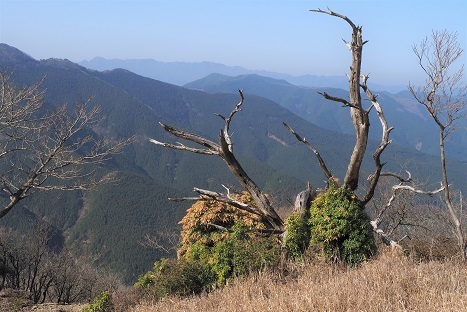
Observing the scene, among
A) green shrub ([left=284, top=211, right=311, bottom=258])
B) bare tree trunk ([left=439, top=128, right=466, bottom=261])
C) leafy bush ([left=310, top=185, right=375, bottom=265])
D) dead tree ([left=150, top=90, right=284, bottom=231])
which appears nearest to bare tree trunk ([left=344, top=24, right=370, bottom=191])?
leafy bush ([left=310, top=185, right=375, bottom=265])

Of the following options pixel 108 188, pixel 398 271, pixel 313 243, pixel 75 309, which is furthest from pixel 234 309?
pixel 108 188

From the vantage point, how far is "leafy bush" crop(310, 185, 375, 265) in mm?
8180

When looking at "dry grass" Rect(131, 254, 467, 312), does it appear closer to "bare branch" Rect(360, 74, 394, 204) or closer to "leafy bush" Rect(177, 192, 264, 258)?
"bare branch" Rect(360, 74, 394, 204)

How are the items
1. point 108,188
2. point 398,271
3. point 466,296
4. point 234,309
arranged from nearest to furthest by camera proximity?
point 466,296 < point 234,309 < point 398,271 < point 108,188

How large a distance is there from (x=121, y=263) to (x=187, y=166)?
91.6 m

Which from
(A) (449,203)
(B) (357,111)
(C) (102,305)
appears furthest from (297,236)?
(A) (449,203)

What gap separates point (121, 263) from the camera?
92.9 meters

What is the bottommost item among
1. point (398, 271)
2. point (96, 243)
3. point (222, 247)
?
point (96, 243)

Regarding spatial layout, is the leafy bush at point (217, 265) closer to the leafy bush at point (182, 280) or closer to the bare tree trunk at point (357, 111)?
the leafy bush at point (182, 280)

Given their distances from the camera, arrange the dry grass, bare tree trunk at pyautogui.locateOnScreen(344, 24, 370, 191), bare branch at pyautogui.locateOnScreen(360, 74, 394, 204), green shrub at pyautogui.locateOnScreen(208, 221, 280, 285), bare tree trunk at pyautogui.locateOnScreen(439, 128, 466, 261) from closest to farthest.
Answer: the dry grass
green shrub at pyautogui.locateOnScreen(208, 221, 280, 285)
bare branch at pyautogui.locateOnScreen(360, 74, 394, 204)
bare tree trunk at pyautogui.locateOnScreen(344, 24, 370, 191)
bare tree trunk at pyautogui.locateOnScreen(439, 128, 466, 261)

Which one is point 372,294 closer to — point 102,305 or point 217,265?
point 217,265

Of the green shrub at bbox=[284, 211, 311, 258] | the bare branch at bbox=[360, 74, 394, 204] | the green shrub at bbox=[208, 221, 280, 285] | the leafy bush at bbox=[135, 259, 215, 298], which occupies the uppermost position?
the bare branch at bbox=[360, 74, 394, 204]

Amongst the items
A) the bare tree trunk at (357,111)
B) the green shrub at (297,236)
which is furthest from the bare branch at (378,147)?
the green shrub at (297,236)

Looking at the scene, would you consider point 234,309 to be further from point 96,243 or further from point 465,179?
point 465,179
